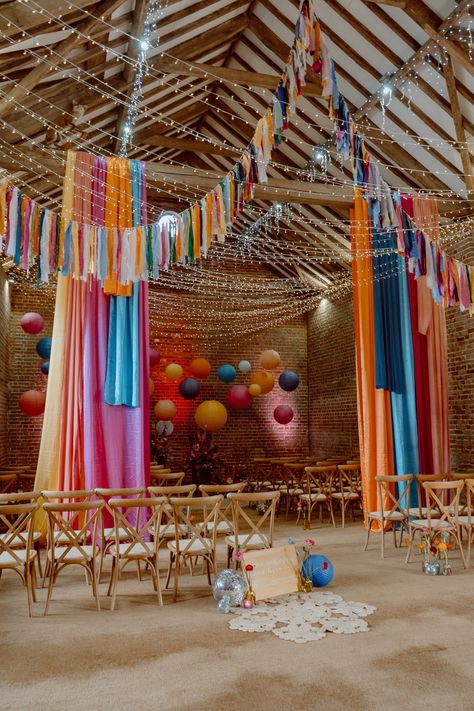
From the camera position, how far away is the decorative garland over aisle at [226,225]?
452 cm

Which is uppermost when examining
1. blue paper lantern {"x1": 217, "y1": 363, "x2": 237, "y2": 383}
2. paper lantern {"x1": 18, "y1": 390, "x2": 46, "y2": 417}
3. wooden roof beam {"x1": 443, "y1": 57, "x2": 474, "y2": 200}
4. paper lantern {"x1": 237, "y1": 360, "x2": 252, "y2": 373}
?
wooden roof beam {"x1": 443, "y1": 57, "x2": 474, "y2": 200}

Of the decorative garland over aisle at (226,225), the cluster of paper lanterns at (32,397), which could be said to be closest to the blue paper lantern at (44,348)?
the cluster of paper lanterns at (32,397)

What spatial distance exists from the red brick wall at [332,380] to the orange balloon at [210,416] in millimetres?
2255

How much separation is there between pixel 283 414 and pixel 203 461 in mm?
1823

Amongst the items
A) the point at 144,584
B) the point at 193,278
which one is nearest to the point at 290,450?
the point at 193,278

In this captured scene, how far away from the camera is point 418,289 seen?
7418mm

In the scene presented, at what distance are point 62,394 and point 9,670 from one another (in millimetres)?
3494

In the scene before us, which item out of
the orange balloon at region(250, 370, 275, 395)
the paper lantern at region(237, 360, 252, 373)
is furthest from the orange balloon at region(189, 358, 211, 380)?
the orange balloon at region(250, 370, 275, 395)

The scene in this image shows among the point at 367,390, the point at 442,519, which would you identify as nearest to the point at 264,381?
the point at 367,390

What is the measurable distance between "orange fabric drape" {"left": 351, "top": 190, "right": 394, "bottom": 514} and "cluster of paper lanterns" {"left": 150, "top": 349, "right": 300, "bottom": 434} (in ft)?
11.5

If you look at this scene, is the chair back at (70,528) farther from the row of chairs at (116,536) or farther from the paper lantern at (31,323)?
the paper lantern at (31,323)

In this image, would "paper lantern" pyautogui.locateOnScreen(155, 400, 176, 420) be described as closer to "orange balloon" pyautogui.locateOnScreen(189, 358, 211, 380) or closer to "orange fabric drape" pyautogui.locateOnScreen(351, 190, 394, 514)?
"orange balloon" pyautogui.locateOnScreen(189, 358, 211, 380)

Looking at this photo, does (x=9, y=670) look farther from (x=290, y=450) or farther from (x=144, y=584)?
(x=290, y=450)

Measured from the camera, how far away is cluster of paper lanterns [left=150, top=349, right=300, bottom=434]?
1012 centimetres
